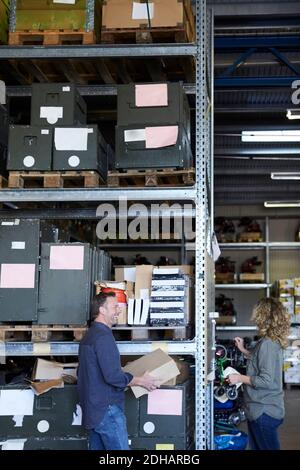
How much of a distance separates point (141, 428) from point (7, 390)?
1.28 metres

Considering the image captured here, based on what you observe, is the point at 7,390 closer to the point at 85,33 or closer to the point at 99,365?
the point at 99,365

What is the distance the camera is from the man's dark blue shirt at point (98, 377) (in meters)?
4.77

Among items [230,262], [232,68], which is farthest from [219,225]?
[232,68]

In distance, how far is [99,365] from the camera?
4809mm

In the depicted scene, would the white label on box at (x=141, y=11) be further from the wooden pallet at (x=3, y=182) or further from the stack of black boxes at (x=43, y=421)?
the stack of black boxes at (x=43, y=421)

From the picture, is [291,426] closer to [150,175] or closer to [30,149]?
[150,175]

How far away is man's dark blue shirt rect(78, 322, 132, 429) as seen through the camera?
4.77 metres

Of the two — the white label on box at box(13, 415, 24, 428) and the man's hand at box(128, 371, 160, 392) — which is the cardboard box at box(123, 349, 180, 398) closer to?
the man's hand at box(128, 371, 160, 392)

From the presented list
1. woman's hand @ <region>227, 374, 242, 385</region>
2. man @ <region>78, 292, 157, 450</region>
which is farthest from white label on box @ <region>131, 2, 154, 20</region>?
woman's hand @ <region>227, 374, 242, 385</region>

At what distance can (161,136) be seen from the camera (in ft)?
19.2

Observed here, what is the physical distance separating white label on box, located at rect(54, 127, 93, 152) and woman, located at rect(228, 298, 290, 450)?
2270 millimetres

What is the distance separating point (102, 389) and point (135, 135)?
2.40m

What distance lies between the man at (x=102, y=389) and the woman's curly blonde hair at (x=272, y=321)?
1.39 meters

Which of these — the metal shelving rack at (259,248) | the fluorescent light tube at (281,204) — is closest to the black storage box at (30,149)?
the metal shelving rack at (259,248)
